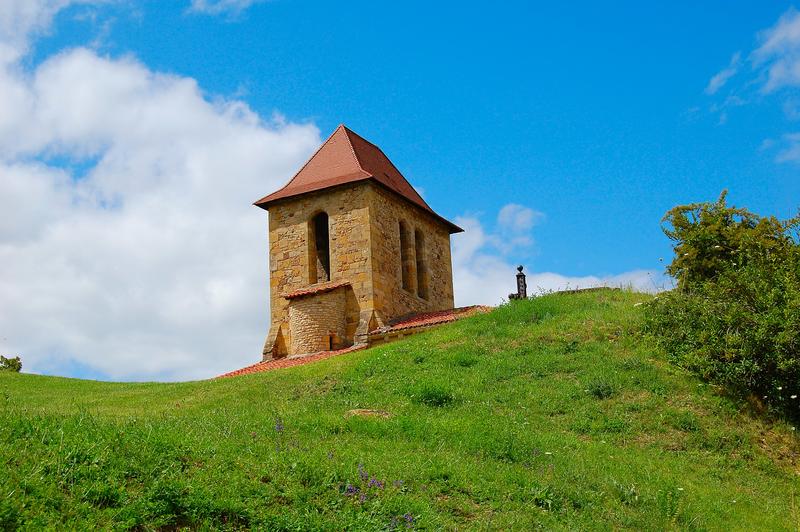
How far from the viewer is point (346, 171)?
29.0 meters

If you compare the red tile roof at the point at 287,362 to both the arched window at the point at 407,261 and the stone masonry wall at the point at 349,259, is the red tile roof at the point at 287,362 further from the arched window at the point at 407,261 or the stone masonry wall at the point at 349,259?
the arched window at the point at 407,261

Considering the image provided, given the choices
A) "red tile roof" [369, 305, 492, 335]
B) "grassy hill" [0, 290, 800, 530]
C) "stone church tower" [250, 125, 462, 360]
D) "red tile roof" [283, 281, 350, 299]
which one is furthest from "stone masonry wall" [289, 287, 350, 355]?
"grassy hill" [0, 290, 800, 530]

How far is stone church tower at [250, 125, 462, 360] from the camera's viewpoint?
26578mm

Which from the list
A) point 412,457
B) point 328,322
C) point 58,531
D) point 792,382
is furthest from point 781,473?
point 328,322

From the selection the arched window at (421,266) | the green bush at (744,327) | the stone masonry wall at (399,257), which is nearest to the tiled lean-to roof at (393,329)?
the stone masonry wall at (399,257)

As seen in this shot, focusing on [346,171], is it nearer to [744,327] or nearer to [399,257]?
[399,257]

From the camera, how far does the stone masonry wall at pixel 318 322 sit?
26.1 metres

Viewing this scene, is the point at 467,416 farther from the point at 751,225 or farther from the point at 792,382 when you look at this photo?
the point at 751,225

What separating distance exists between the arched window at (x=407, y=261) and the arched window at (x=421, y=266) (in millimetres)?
578

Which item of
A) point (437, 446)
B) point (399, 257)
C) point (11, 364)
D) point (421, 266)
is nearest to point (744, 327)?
point (437, 446)

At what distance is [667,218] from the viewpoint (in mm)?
28688

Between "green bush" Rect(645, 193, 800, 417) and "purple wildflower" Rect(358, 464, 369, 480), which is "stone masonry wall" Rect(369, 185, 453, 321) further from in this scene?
"purple wildflower" Rect(358, 464, 369, 480)

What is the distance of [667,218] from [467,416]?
17.2 metres

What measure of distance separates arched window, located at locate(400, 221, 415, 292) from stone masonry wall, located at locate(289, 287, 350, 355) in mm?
3437
